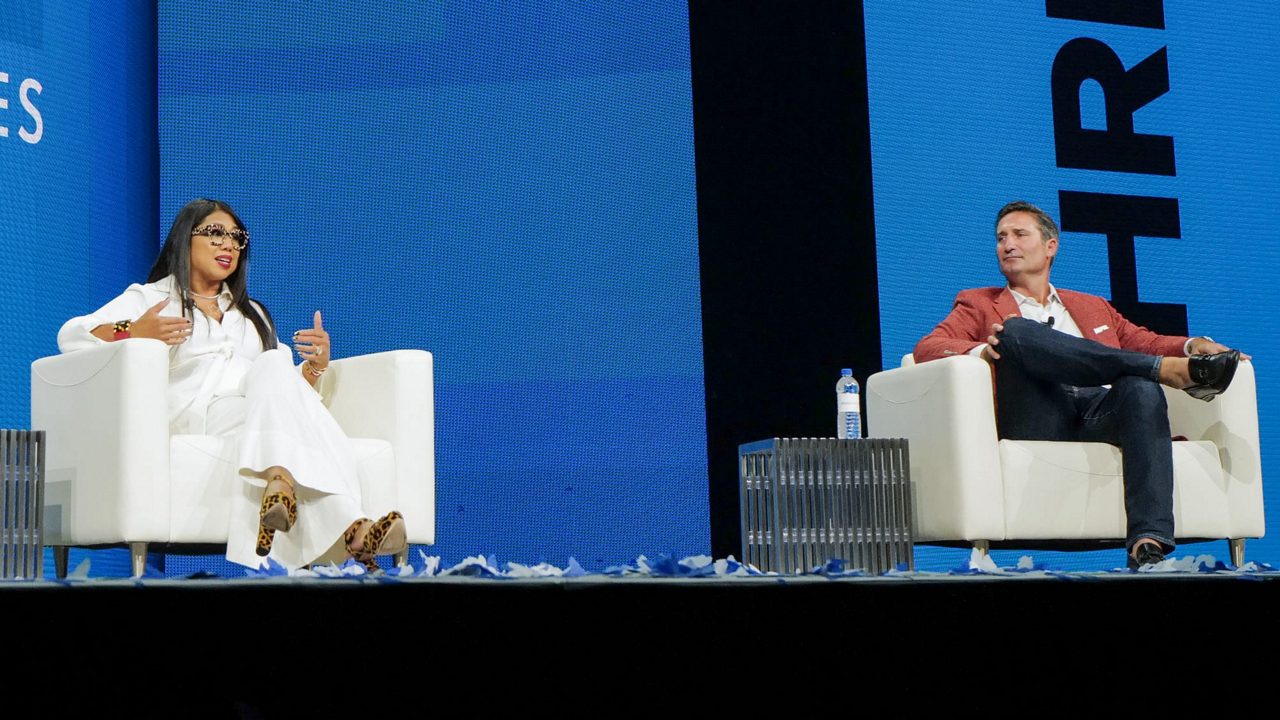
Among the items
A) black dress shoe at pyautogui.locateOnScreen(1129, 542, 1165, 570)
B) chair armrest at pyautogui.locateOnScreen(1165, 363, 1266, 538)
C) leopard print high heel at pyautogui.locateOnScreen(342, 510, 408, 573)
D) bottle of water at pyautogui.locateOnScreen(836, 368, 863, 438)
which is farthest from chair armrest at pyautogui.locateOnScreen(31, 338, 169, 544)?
chair armrest at pyautogui.locateOnScreen(1165, 363, 1266, 538)

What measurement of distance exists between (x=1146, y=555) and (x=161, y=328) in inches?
89.7

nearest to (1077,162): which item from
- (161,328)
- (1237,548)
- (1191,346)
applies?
(1191,346)

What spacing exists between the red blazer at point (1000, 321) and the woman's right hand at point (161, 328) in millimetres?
1809

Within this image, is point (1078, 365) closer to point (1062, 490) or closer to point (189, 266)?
point (1062, 490)

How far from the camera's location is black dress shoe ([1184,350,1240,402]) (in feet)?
10.7

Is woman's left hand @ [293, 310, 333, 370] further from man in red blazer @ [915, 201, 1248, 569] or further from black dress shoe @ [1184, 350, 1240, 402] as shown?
black dress shoe @ [1184, 350, 1240, 402]

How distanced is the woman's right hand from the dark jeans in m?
1.95

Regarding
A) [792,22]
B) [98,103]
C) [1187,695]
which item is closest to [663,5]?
[792,22]

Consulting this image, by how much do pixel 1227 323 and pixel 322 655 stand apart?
14.2 ft

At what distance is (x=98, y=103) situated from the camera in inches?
171

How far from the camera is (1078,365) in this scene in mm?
3381

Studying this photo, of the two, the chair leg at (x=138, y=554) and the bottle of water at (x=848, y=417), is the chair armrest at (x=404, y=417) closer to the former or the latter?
the chair leg at (x=138, y=554)

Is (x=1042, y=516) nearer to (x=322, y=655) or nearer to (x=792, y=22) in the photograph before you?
(x=792, y=22)

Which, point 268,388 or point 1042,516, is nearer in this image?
point 268,388
